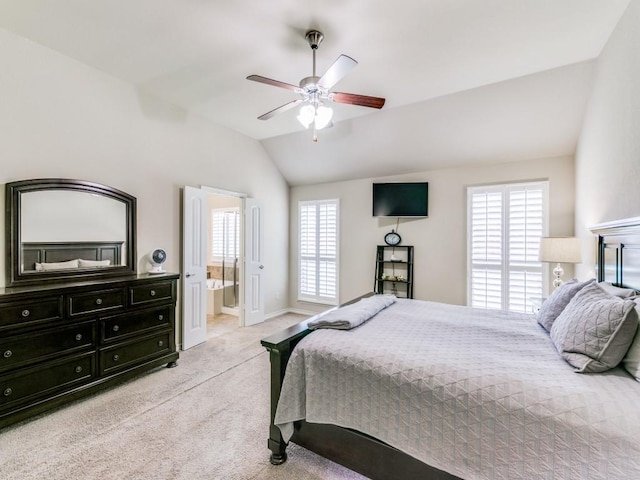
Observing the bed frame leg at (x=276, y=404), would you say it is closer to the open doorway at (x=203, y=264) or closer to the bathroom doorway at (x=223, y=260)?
the open doorway at (x=203, y=264)

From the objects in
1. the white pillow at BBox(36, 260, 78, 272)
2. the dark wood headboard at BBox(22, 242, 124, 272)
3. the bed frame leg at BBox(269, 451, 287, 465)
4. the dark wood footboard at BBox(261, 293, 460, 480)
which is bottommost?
the bed frame leg at BBox(269, 451, 287, 465)

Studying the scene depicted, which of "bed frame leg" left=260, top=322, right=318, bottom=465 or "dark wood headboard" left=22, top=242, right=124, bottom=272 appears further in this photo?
"dark wood headboard" left=22, top=242, right=124, bottom=272

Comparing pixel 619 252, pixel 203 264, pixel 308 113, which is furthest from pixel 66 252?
pixel 619 252

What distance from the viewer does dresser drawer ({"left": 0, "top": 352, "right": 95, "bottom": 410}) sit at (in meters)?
2.29

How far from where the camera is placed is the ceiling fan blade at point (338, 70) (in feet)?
6.48

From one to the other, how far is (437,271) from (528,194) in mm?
1607

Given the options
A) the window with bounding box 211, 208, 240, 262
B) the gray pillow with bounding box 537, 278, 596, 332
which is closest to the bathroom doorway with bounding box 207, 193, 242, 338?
the window with bounding box 211, 208, 240, 262

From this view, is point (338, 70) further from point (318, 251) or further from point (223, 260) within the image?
point (223, 260)

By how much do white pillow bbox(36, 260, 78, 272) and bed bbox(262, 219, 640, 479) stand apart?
7.84 feet

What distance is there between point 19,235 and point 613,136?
507cm

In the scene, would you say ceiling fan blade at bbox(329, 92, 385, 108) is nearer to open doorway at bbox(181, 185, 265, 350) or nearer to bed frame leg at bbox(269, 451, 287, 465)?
open doorway at bbox(181, 185, 265, 350)

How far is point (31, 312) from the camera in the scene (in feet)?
7.88

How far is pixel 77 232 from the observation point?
3.11 metres

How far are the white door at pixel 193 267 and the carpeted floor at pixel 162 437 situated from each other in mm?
849
